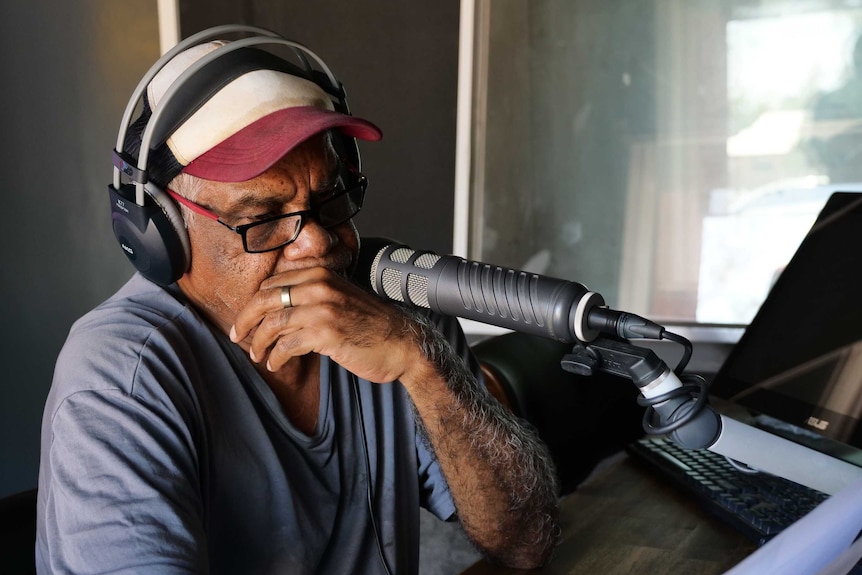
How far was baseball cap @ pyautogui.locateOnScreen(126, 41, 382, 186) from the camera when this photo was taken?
3.19ft

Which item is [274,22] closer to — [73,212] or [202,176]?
[73,212]

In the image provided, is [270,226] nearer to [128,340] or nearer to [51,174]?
[128,340]

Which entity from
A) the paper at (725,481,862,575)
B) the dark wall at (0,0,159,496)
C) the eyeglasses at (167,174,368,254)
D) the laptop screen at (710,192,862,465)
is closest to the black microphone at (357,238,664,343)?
the eyeglasses at (167,174,368,254)

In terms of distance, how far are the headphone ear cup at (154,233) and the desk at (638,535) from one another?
63cm

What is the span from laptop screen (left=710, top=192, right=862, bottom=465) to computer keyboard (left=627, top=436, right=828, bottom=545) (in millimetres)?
145

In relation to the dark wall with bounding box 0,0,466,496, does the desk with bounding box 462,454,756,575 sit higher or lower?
lower

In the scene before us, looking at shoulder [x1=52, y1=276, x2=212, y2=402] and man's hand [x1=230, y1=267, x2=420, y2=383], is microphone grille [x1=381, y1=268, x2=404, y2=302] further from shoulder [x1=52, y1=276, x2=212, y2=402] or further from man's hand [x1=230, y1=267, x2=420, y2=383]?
shoulder [x1=52, y1=276, x2=212, y2=402]

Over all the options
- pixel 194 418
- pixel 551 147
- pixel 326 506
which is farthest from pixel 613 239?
pixel 194 418

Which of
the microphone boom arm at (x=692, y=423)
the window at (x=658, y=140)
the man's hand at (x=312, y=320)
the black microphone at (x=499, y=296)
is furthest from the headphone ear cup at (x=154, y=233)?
the window at (x=658, y=140)

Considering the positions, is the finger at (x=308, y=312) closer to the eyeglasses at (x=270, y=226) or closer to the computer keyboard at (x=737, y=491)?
the eyeglasses at (x=270, y=226)

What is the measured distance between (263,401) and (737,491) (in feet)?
2.58

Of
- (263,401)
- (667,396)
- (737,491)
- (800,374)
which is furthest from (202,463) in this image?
(800,374)

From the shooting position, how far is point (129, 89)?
2139 millimetres

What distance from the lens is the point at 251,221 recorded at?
1.00m
